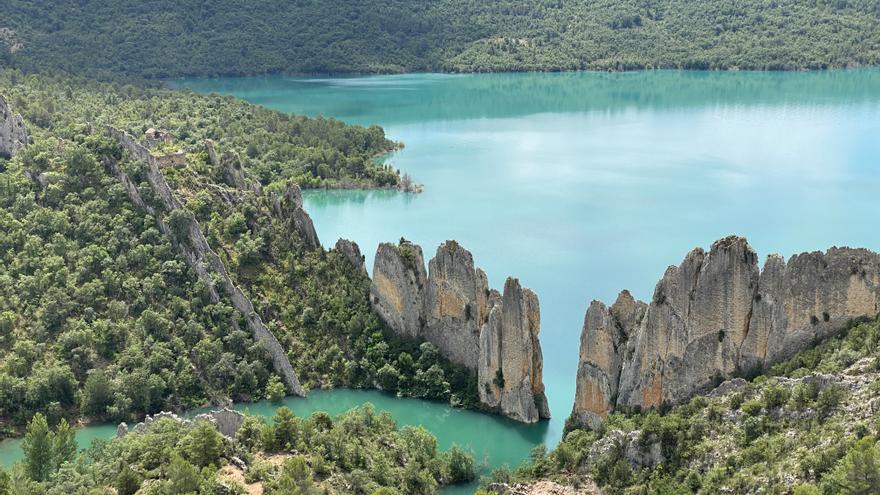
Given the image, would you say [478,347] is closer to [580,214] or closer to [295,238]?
[295,238]

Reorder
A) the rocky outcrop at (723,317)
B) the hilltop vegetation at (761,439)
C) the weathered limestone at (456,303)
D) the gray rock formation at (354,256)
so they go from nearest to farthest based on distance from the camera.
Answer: the hilltop vegetation at (761,439), the rocky outcrop at (723,317), the weathered limestone at (456,303), the gray rock formation at (354,256)

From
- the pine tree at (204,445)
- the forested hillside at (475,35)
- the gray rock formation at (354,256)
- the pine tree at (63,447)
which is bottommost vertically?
the pine tree at (63,447)

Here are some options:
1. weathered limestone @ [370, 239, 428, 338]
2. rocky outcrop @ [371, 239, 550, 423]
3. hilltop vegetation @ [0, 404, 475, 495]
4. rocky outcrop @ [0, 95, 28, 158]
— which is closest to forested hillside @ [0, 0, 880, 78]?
rocky outcrop @ [0, 95, 28, 158]

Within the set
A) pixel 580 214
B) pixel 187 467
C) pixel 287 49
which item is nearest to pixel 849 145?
pixel 580 214

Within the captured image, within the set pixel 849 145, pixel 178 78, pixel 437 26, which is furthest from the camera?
pixel 437 26

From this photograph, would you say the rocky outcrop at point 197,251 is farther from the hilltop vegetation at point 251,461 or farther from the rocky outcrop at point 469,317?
the hilltop vegetation at point 251,461

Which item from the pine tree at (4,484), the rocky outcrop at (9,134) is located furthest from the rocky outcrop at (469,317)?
the rocky outcrop at (9,134)
